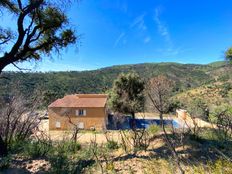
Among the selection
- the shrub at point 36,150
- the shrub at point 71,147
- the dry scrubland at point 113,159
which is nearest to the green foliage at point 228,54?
the dry scrubland at point 113,159

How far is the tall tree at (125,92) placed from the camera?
2519 cm

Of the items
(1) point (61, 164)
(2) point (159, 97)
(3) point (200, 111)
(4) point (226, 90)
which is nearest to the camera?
(2) point (159, 97)

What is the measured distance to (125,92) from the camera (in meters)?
25.5

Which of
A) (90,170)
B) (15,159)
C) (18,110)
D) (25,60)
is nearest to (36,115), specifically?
(18,110)

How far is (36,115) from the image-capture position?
745 centimetres

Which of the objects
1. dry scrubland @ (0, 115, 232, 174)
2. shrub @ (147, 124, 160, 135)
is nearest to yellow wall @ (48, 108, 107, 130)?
shrub @ (147, 124, 160, 135)

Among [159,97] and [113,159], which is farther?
[113,159]

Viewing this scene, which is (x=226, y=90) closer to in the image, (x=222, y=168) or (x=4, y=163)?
(x=222, y=168)

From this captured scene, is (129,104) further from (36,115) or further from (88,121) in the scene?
(36,115)

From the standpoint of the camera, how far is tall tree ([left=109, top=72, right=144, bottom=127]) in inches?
992

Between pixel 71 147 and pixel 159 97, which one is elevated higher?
pixel 159 97

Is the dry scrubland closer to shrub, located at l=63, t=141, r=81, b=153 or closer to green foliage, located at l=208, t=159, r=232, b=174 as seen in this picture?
shrub, located at l=63, t=141, r=81, b=153

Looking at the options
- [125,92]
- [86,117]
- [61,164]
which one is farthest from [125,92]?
[61,164]

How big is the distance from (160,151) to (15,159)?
356cm
